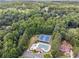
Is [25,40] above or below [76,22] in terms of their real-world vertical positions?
below

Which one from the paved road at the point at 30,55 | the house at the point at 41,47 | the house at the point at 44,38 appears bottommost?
the paved road at the point at 30,55

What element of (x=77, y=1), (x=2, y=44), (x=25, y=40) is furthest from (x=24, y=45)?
(x=77, y=1)

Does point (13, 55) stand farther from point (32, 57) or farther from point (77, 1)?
point (77, 1)

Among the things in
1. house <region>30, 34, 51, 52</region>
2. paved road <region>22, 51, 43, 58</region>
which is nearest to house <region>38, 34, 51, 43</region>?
house <region>30, 34, 51, 52</region>

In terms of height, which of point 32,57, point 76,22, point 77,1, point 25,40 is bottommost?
point 32,57

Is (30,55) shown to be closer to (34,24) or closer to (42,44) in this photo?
(42,44)

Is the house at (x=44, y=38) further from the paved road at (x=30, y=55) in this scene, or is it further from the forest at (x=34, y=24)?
the paved road at (x=30, y=55)

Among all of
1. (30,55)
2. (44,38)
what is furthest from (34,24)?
(30,55)

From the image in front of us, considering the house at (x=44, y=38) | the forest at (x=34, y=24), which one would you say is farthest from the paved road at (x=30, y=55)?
the house at (x=44, y=38)
